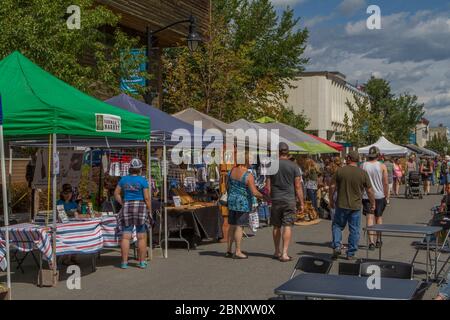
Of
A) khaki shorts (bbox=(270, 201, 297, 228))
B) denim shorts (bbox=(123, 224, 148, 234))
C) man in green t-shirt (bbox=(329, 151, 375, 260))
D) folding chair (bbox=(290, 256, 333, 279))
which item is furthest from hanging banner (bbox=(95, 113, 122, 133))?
folding chair (bbox=(290, 256, 333, 279))

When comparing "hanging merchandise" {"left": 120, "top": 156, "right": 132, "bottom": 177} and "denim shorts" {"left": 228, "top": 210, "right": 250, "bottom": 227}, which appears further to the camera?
"hanging merchandise" {"left": 120, "top": 156, "right": 132, "bottom": 177}

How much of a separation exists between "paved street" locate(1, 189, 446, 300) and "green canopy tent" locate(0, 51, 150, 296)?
2.56 ft

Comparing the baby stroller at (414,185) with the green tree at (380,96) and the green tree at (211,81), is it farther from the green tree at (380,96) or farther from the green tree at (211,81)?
the green tree at (380,96)

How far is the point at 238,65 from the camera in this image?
96.9 ft

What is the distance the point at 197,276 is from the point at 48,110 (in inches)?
127

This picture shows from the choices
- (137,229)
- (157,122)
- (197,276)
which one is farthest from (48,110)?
(157,122)

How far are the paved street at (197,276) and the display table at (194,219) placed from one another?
32 cm

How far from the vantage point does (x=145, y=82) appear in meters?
20.9

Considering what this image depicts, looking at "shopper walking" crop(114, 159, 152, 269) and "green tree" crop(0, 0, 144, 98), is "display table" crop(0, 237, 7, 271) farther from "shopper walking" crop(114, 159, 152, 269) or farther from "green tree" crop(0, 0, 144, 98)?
"green tree" crop(0, 0, 144, 98)

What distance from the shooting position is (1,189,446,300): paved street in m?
8.62

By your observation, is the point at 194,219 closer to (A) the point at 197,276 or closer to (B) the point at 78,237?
(A) the point at 197,276

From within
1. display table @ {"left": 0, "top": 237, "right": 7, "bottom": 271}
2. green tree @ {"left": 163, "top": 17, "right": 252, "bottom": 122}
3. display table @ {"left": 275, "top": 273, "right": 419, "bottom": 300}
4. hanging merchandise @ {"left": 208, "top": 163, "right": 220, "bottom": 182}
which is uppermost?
green tree @ {"left": 163, "top": 17, "right": 252, "bottom": 122}

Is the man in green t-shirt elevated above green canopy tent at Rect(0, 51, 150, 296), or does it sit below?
below

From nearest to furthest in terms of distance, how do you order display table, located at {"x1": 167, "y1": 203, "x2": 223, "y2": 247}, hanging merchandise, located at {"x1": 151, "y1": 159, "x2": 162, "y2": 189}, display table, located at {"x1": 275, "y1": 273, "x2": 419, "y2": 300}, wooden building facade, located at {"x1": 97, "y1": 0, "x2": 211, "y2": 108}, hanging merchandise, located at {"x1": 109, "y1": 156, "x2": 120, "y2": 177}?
display table, located at {"x1": 275, "y1": 273, "x2": 419, "y2": 300}, display table, located at {"x1": 167, "y1": 203, "x2": 223, "y2": 247}, hanging merchandise, located at {"x1": 109, "y1": 156, "x2": 120, "y2": 177}, hanging merchandise, located at {"x1": 151, "y1": 159, "x2": 162, "y2": 189}, wooden building facade, located at {"x1": 97, "y1": 0, "x2": 211, "y2": 108}
